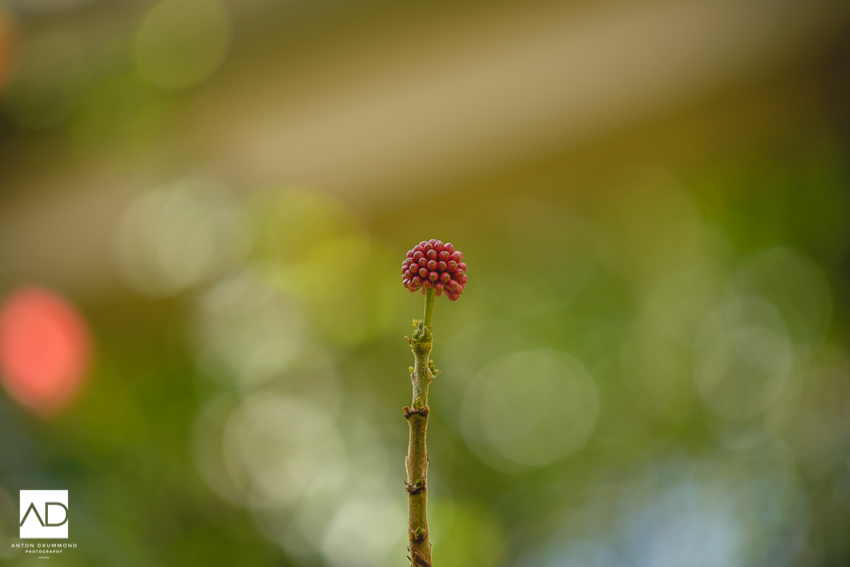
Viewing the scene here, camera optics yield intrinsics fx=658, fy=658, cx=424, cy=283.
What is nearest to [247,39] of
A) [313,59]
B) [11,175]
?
[313,59]

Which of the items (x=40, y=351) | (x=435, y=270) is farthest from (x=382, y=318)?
(x=435, y=270)

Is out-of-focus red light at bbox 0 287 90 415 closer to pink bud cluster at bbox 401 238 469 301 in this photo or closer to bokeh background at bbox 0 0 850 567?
bokeh background at bbox 0 0 850 567

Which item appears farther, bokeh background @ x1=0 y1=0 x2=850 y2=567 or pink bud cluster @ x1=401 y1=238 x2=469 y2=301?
bokeh background @ x1=0 y1=0 x2=850 y2=567

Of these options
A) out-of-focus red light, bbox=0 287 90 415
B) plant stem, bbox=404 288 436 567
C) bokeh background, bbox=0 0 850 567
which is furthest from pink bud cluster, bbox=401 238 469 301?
out-of-focus red light, bbox=0 287 90 415

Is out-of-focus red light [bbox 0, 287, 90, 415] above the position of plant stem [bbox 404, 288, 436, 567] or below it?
above

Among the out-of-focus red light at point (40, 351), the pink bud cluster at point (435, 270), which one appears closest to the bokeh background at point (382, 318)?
the out-of-focus red light at point (40, 351)

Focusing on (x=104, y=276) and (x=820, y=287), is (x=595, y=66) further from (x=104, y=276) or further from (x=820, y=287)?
(x=104, y=276)
